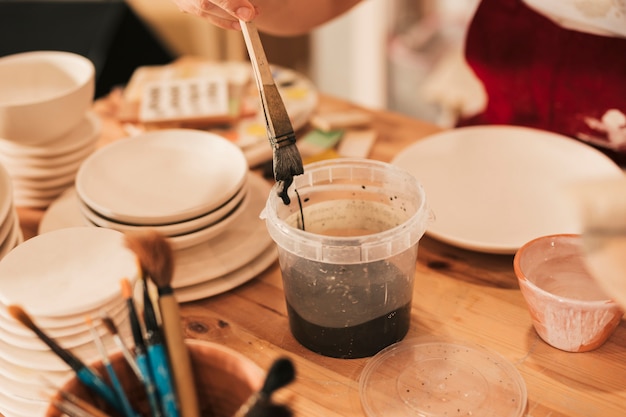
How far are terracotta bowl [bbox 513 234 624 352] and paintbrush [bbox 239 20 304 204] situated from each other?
278mm

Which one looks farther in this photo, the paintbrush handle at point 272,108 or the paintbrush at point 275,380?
the paintbrush handle at point 272,108

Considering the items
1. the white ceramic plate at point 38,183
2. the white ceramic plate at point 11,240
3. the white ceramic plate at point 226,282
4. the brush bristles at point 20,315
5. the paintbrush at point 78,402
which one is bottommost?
the white ceramic plate at point 226,282

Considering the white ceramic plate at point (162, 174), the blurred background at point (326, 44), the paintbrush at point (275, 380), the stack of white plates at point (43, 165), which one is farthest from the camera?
the blurred background at point (326, 44)

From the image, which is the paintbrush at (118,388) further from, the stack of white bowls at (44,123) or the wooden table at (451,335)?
the stack of white bowls at (44,123)

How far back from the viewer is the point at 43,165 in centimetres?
107

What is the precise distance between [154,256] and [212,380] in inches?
5.3

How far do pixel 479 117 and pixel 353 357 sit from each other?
0.72 meters

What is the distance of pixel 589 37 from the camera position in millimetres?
1124

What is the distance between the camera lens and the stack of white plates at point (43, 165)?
1.06 meters

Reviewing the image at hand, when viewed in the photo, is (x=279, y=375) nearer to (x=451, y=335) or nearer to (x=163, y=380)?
(x=163, y=380)

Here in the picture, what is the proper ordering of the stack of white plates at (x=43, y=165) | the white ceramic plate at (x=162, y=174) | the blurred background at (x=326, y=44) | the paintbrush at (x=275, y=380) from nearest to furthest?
the paintbrush at (x=275, y=380)
the white ceramic plate at (x=162, y=174)
the stack of white plates at (x=43, y=165)
the blurred background at (x=326, y=44)

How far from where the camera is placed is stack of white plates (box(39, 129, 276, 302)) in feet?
2.91

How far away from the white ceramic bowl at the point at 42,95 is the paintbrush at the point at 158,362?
19.4 inches

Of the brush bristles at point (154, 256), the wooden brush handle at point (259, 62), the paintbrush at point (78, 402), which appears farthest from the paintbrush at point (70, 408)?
the wooden brush handle at point (259, 62)
